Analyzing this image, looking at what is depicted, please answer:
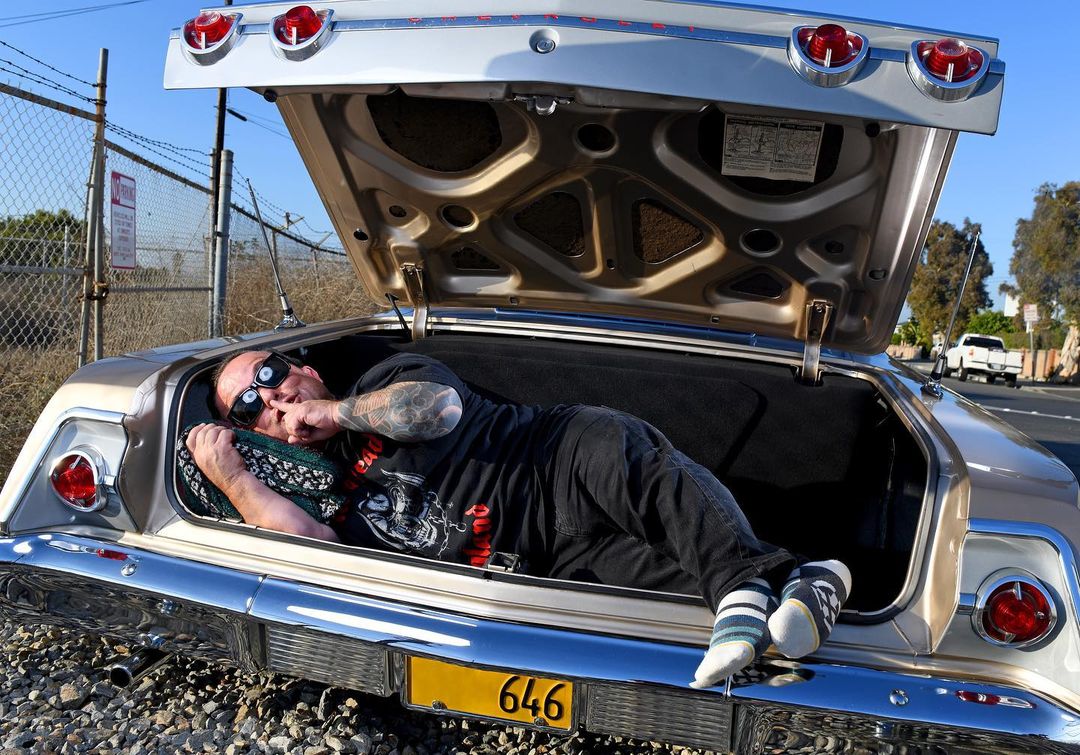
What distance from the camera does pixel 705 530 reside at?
1.82 metres

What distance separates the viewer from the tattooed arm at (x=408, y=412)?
214 cm

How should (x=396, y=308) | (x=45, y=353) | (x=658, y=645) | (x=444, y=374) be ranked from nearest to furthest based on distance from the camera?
(x=658, y=645)
(x=444, y=374)
(x=396, y=308)
(x=45, y=353)

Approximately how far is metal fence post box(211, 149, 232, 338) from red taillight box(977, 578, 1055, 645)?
540 centimetres

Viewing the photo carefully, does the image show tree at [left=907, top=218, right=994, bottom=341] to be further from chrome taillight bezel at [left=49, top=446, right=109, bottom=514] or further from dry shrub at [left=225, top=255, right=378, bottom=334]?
chrome taillight bezel at [left=49, top=446, right=109, bottom=514]

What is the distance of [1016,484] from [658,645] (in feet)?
2.78

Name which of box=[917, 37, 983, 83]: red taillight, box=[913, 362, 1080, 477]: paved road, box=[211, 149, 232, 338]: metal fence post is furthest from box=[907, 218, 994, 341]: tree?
box=[917, 37, 983, 83]: red taillight

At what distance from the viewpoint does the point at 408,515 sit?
2213 mm

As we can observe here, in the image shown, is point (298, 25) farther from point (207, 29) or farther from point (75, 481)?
point (75, 481)

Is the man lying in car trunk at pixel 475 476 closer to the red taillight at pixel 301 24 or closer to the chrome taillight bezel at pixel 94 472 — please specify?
the chrome taillight bezel at pixel 94 472

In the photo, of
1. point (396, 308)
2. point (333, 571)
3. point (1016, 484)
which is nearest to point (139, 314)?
point (396, 308)

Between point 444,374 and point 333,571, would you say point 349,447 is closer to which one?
point 444,374

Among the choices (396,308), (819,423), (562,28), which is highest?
(562,28)

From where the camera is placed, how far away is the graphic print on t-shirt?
2.18 metres

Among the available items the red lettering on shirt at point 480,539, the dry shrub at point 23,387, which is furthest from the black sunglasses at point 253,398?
the dry shrub at point 23,387
